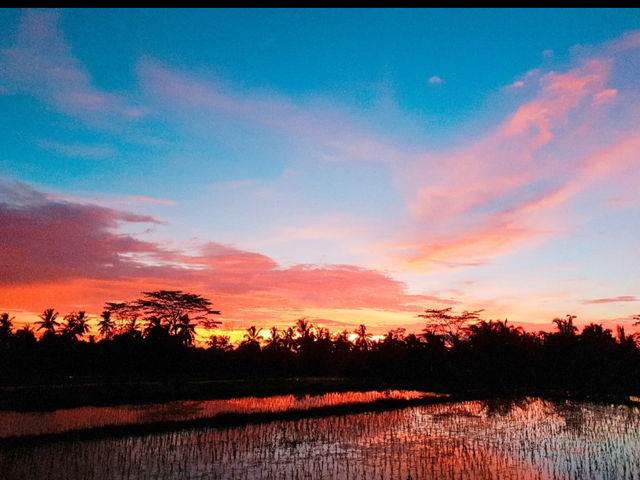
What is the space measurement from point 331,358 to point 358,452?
36212mm

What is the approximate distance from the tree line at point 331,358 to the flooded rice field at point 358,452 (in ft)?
48.6

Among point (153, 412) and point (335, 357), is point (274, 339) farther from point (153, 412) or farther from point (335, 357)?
point (153, 412)

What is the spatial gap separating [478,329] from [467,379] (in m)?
5.66

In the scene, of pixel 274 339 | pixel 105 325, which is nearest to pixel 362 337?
pixel 274 339

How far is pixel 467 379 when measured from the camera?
116 feet

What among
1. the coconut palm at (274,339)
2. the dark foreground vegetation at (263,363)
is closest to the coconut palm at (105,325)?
the dark foreground vegetation at (263,363)

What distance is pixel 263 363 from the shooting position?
4397 cm

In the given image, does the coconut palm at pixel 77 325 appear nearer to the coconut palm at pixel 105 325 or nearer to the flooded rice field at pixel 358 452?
the coconut palm at pixel 105 325

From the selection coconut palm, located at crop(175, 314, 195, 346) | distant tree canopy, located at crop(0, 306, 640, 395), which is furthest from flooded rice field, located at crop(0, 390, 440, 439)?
coconut palm, located at crop(175, 314, 195, 346)

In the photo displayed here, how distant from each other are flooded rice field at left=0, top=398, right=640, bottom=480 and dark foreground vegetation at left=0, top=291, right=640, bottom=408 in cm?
974

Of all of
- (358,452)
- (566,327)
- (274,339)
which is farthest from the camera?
(274,339)

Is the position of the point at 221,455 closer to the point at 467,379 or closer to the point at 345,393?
the point at 345,393

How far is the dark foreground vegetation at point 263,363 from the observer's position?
1122 inches

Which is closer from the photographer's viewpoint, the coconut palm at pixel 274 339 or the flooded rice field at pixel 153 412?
the flooded rice field at pixel 153 412
